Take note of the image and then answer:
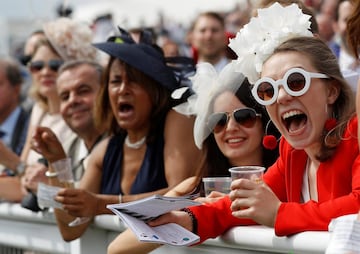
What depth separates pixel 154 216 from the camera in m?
3.38

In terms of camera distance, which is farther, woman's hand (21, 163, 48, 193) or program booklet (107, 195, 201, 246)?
woman's hand (21, 163, 48, 193)

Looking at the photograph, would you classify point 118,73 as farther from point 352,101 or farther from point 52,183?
point 352,101

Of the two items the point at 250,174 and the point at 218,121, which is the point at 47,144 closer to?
the point at 218,121

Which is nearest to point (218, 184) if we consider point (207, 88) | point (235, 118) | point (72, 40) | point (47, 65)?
point (235, 118)

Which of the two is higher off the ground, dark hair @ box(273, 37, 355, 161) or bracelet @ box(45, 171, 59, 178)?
dark hair @ box(273, 37, 355, 161)

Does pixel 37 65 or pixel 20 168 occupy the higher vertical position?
pixel 37 65

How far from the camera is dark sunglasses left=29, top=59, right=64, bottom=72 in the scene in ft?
22.7

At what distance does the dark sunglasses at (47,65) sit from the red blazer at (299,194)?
3.53 meters

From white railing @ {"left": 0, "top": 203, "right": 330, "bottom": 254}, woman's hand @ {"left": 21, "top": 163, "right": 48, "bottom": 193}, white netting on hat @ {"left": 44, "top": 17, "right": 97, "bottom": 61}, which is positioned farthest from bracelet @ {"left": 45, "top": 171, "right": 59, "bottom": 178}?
white netting on hat @ {"left": 44, "top": 17, "right": 97, "bottom": 61}

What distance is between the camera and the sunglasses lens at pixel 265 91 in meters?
3.32

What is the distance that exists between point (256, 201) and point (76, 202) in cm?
160

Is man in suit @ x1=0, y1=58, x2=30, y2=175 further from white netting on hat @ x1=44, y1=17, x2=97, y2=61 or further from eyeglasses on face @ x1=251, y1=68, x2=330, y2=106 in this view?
eyeglasses on face @ x1=251, y1=68, x2=330, y2=106

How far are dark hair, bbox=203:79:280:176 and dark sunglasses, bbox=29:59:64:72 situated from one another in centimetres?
285

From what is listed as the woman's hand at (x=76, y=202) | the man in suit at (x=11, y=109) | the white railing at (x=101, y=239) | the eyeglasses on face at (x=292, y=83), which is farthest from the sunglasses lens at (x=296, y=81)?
the man in suit at (x=11, y=109)
